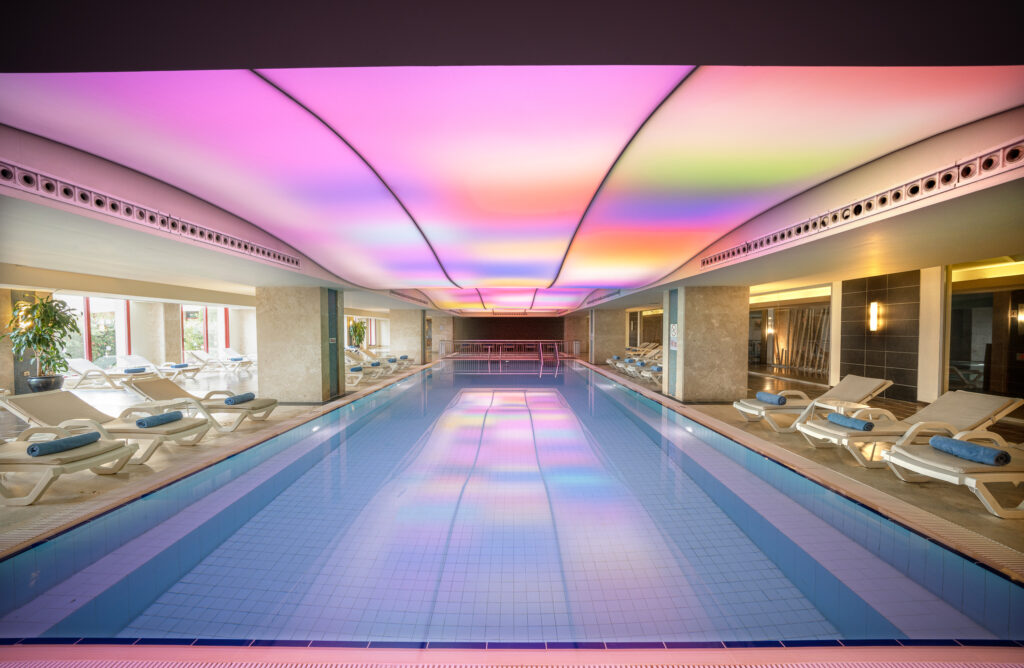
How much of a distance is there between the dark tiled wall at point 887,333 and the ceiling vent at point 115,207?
11975 millimetres

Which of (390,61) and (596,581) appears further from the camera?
(596,581)

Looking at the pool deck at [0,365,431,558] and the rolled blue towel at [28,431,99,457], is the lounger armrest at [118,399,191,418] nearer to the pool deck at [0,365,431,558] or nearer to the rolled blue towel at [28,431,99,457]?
the pool deck at [0,365,431,558]

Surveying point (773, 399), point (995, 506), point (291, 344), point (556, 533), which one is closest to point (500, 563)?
point (556, 533)

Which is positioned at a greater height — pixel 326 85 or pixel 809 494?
pixel 326 85

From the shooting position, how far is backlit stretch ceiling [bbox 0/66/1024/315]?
246 centimetres

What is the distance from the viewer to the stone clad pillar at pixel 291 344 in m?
8.55

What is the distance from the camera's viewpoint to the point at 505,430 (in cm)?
647

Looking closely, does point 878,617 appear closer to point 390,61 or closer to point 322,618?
point 322,618

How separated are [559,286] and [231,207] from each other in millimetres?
7603

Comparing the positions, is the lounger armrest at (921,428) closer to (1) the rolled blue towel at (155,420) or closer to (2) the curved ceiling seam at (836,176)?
(2) the curved ceiling seam at (836,176)

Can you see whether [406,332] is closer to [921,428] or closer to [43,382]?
[43,382]

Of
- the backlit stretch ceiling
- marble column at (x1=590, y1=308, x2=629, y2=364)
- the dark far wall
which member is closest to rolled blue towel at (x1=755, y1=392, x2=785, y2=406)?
the backlit stretch ceiling

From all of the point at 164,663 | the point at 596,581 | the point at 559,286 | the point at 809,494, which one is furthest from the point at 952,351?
the point at 164,663

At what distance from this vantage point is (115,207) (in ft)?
11.8
